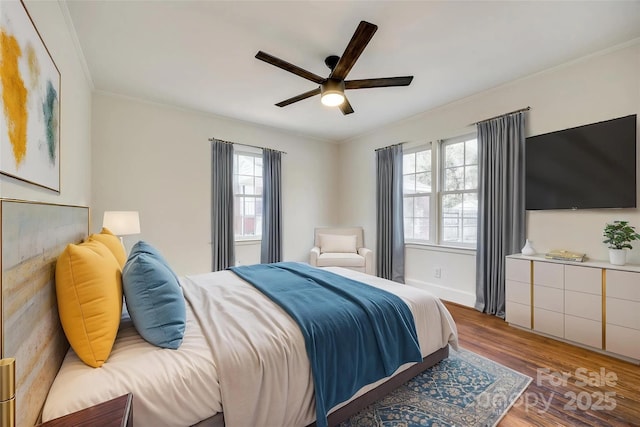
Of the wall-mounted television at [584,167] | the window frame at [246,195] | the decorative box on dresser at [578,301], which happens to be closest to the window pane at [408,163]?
the wall-mounted television at [584,167]

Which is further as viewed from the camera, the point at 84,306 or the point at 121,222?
the point at 121,222

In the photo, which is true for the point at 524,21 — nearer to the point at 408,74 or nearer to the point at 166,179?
the point at 408,74

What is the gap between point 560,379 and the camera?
190cm

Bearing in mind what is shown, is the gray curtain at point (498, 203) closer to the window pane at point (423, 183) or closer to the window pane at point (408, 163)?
the window pane at point (423, 183)

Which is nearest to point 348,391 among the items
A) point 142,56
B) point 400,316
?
point 400,316

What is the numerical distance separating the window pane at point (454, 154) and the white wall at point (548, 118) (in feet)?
0.57

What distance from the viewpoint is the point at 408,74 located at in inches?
110

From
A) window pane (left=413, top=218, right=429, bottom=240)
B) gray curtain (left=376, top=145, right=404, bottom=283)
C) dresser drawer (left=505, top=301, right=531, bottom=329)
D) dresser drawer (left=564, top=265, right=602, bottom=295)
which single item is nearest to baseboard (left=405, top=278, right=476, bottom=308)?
gray curtain (left=376, top=145, right=404, bottom=283)

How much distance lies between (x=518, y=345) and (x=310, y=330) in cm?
220

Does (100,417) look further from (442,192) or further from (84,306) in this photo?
(442,192)

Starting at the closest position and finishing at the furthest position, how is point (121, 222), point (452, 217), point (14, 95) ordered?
point (14, 95), point (121, 222), point (452, 217)

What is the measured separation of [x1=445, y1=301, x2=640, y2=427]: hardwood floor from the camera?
5.12 ft

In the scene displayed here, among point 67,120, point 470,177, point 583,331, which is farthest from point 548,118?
point 67,120

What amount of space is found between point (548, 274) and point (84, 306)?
3503 mm
